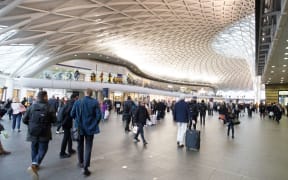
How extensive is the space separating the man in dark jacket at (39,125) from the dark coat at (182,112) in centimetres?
422

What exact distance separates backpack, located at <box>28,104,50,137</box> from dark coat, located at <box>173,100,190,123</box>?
4.34 m

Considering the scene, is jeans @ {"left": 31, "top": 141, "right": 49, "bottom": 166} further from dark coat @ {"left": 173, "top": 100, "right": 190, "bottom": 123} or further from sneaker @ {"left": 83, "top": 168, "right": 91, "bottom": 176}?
dark coat @ {"left": 173, "top": 100, "right": 190, "bottom": 123}

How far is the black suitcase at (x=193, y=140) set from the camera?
6.75 metres

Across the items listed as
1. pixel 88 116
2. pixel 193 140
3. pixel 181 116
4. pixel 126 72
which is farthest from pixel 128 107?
pixel 126 72

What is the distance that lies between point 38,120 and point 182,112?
4.58m

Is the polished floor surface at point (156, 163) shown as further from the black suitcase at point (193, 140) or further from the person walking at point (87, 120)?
the person walking at point (87, 120)

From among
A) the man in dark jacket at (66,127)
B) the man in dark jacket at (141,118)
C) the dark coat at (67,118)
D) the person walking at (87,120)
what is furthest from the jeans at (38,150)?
the man in dark jacket at (141,118)

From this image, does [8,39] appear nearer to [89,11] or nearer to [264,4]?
[89,11]

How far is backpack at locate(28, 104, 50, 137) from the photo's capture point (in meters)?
4.26

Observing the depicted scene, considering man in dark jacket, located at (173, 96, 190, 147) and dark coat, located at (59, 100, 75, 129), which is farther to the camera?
Result: man in dark jacket, located at (173, 96, 190, 147)

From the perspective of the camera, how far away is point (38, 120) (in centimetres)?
430

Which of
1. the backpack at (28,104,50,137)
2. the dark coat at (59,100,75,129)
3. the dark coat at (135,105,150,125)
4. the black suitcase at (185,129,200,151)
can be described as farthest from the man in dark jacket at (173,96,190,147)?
the backpack at (28,104,50,137)

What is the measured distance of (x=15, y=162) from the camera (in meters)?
4.88

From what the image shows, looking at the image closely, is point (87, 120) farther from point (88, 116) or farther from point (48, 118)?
point (48, 118)
